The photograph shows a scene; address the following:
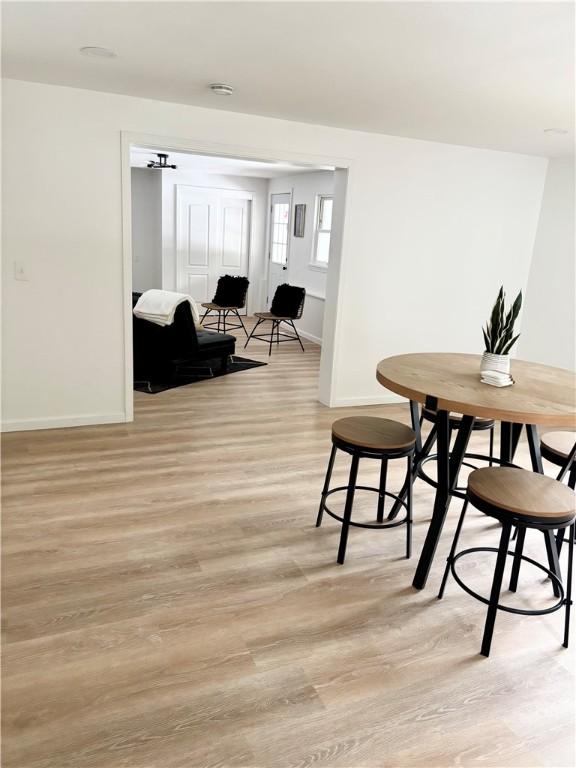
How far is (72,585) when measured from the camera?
7.91 feet

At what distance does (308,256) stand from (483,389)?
244 inches

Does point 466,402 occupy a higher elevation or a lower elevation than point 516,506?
higher

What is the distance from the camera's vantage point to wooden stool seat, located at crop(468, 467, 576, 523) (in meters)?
2.04

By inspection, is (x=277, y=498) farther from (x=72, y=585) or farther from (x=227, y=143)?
(x=227, y=143)

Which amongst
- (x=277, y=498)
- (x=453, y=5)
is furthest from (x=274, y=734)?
(x=453, y=5)

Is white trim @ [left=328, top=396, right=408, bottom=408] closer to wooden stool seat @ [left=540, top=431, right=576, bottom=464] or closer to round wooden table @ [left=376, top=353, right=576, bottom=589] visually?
round wooden table @ [left=376, top=353, right=576, bottom=589]

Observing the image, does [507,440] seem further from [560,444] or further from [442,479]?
[442,479]

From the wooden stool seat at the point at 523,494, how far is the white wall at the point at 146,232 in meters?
7.72

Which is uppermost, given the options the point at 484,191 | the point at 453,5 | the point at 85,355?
the point at 453,5

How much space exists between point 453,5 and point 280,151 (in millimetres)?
2444

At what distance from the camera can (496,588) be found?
210cm

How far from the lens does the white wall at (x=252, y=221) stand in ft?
29.4

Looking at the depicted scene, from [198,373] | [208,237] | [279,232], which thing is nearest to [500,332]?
[198,373]

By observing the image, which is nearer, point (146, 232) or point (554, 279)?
point (554, 279)
